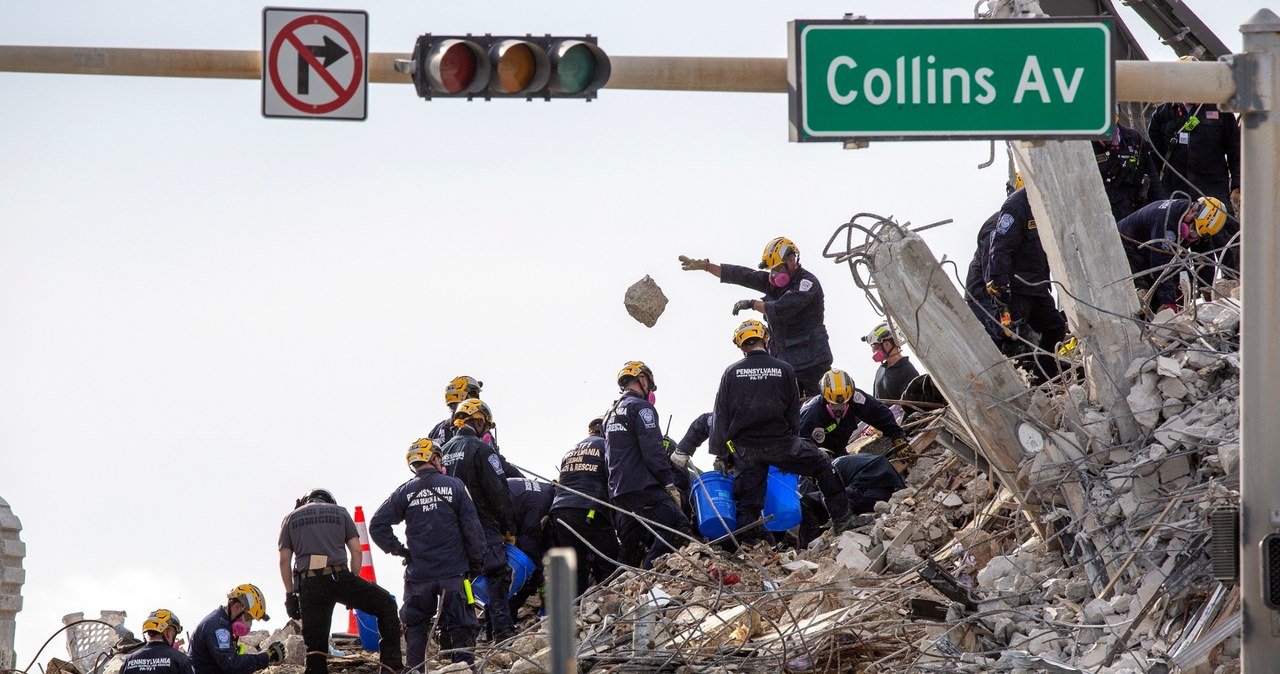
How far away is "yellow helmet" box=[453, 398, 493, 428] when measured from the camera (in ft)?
46.9

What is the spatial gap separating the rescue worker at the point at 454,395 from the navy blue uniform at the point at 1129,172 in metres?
5.86

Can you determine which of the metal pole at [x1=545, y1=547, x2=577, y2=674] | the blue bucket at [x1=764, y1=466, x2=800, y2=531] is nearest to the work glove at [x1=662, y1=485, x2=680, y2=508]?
the blue bucket at [x1=764, y1=466, x2=800, y2=531]

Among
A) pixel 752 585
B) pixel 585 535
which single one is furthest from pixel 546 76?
pixel 585 535

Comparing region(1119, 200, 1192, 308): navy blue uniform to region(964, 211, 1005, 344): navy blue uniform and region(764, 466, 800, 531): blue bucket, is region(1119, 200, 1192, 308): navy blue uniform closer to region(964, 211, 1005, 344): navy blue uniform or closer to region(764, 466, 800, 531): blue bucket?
region(964, 211, 1005, 344): navy blue uniform

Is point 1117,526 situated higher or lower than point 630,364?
lower

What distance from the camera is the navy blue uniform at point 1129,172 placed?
49.8 feet

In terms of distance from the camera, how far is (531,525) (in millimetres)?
14578

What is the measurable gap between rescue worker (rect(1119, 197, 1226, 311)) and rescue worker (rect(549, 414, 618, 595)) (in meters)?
4.58

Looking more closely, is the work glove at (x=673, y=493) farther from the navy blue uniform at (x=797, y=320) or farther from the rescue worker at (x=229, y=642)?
the rescue worker at (x=229, y=642)

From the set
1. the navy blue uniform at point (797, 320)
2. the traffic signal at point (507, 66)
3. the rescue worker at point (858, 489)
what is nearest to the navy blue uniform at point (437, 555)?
the rescue worker at point (858, 489)

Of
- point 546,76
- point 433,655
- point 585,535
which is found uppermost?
point 546,76

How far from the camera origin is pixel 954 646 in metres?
10.6

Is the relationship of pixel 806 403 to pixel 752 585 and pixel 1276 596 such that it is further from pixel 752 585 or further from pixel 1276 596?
pixel 1276 596

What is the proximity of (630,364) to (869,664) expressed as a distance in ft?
13.8
